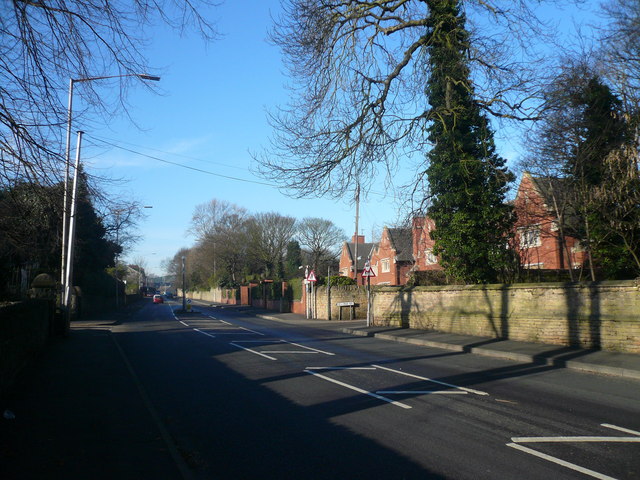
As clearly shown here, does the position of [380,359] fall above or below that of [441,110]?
below

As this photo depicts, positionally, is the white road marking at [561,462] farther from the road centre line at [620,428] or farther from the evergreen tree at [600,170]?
the evergreen tree at [600,170]

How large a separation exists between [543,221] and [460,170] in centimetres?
1527

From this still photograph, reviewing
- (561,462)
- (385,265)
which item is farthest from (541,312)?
(385,265)

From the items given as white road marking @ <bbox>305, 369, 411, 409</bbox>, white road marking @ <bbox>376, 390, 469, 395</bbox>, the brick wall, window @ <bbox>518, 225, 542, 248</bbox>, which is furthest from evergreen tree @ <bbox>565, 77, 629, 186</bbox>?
white road marking @ <bbox>305, 369, 411, 409</bbox>

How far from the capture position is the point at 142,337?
21781 millimetres

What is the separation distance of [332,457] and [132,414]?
11.7 feet

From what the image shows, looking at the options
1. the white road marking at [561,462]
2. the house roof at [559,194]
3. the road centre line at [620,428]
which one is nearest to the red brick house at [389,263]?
the house roof at [559,194]

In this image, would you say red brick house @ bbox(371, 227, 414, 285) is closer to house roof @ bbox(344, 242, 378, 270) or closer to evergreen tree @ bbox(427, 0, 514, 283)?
house roof @ bbox(344, 242, 378, 270)

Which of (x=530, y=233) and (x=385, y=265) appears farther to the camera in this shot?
(x=385, y=265)

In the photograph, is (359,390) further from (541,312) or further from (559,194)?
(559,194)

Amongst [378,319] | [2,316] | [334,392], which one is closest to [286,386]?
[334,392]

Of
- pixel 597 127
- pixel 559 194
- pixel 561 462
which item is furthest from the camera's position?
pixel 559 194

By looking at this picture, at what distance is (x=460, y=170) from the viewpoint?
1320 centimetres

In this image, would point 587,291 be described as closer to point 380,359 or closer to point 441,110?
point 380,359
